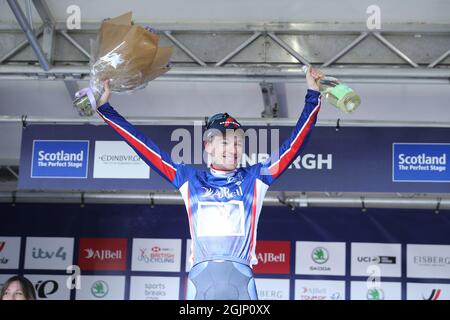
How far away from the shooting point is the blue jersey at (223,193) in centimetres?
280

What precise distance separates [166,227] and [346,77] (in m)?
3.63

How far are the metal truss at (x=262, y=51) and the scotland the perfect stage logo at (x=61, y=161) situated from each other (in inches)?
26.2

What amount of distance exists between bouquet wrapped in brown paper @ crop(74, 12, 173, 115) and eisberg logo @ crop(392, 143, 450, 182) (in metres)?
3.75

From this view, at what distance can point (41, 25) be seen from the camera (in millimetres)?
6484

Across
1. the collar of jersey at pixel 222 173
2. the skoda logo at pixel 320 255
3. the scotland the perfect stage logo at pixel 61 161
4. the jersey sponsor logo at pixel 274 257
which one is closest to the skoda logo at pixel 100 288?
the jersey sponsor logo at pixel 274 257

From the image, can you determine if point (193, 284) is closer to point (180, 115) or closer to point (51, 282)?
point (180, 115)

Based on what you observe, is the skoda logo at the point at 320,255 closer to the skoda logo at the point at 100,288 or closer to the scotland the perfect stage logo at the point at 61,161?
the skoda logo at the point at 100,288

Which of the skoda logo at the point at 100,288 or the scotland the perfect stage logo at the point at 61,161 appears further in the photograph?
the skoda logo at the point at 100,288

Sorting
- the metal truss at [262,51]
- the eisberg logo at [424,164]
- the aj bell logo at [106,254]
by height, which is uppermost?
the metal truss at [262,51]

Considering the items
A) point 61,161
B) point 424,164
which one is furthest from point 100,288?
point 424,164

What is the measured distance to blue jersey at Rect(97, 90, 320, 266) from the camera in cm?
280

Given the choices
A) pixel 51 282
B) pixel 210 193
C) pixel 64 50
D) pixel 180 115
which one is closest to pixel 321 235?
pixel 180 115

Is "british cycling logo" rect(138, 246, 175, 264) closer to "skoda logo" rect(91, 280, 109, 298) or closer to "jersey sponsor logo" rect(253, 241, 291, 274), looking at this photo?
"skoda logo" rect(91, 280, 109, 298)

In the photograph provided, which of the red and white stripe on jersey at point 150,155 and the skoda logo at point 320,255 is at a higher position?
the skoda logo at point 320,255
